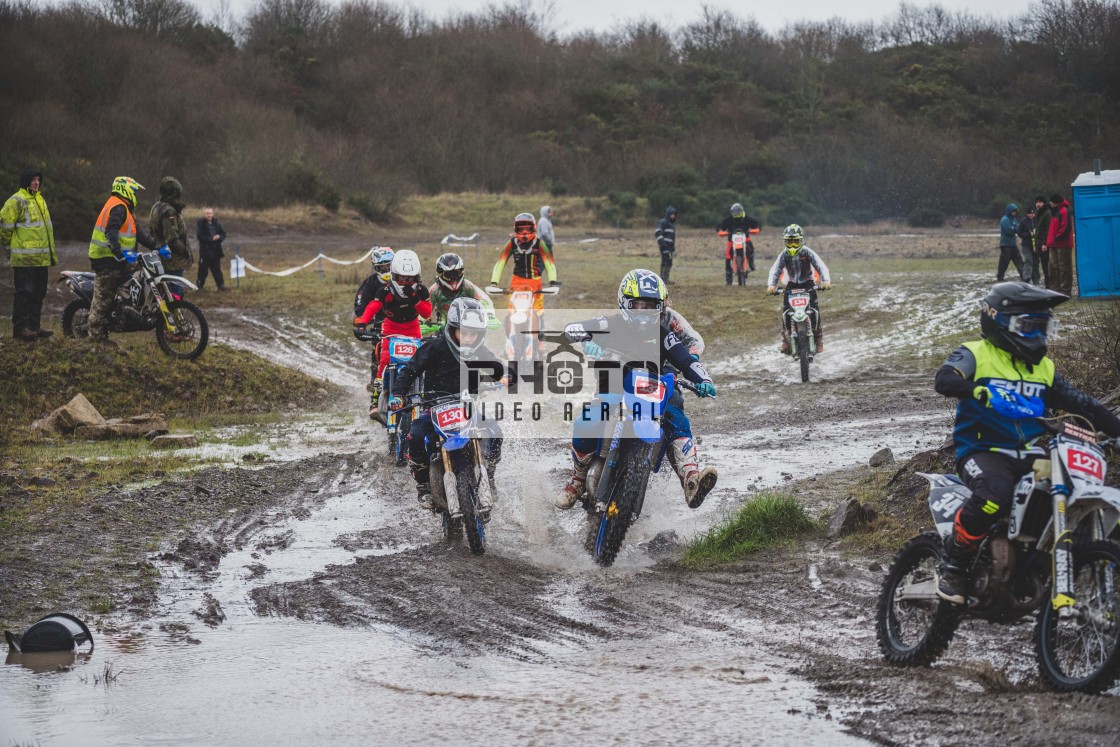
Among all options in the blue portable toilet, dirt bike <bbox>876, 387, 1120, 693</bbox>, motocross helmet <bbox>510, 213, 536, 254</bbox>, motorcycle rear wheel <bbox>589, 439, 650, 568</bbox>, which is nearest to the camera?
dirt bike <bbox>876, 387, 1120, 693</bbox>

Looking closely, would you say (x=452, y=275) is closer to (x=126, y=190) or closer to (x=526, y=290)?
(x=526, y=290)

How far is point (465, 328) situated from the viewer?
9477 mm

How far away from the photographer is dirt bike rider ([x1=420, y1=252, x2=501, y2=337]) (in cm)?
1282

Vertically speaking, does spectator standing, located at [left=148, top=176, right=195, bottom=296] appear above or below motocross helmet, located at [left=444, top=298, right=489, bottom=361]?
above

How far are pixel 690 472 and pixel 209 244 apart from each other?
20.2 m

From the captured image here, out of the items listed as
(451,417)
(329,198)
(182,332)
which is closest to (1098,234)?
(182,332)

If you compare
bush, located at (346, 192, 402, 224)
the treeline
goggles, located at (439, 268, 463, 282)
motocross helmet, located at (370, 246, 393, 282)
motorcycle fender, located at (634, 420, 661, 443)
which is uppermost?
the treeline

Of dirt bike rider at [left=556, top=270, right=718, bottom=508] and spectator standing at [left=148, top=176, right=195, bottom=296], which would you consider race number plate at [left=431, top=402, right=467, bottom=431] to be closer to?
dirt bike rider at [left=556, top=270, right=718, bottom=508]

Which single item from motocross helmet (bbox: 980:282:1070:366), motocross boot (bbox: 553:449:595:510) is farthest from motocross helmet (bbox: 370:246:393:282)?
motocross helmet (bbox: 980:282:1070:366)

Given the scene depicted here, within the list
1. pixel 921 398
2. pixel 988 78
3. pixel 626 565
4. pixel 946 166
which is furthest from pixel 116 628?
pixel 988 78

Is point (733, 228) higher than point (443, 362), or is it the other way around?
point (733, 228)

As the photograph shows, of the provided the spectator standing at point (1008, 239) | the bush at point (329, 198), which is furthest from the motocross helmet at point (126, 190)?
the bush at point (329, 198)

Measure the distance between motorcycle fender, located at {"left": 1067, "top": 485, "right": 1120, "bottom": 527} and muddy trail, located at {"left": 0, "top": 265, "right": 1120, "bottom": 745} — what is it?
2.60 ft

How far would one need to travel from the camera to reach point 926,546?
6129 millimetres
